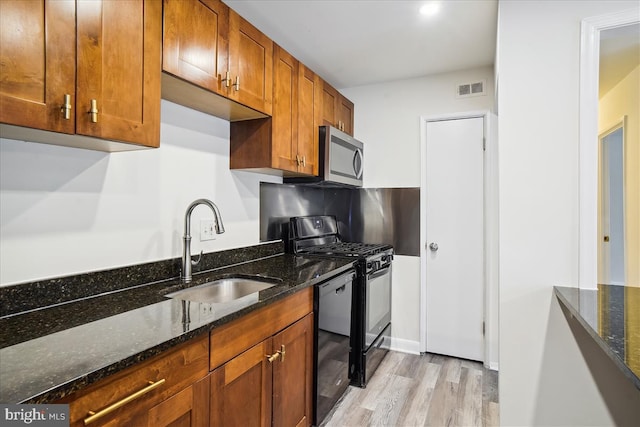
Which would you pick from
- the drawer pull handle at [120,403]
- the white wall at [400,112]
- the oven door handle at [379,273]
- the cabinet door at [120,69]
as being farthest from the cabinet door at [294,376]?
the white wall at [400,112]

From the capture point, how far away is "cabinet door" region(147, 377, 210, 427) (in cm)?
99

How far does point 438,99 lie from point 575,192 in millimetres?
1610

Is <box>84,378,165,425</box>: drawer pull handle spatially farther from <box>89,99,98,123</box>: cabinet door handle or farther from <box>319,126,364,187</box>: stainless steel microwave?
<box>319,126,364,187</box>: stainless steel microwave

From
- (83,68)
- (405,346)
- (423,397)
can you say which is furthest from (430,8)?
(405,346)

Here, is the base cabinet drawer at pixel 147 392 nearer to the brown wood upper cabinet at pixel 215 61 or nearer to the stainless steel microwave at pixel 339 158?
the brown wood upper cabinet at pixel 215 61

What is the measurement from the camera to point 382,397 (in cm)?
231

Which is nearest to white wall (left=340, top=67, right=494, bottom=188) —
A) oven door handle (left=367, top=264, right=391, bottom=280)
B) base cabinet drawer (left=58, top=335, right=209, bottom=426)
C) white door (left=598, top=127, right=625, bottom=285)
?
oven door handle (left=367, top=264, right=391, bottom=280)

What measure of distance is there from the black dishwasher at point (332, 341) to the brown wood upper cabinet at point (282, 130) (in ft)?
2.61

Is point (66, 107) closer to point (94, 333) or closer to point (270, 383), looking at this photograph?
point (94, 333)

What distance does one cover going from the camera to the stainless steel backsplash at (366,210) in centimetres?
289

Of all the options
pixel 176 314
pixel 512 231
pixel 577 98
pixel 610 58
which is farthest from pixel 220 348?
pixel 610 58

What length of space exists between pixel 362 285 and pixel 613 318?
140 centimetres

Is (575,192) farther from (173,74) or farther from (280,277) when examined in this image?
(173,74)

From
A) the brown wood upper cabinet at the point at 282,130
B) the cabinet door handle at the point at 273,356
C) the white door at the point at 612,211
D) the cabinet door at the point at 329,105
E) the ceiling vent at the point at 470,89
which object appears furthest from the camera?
the white door at the point at 612,211
